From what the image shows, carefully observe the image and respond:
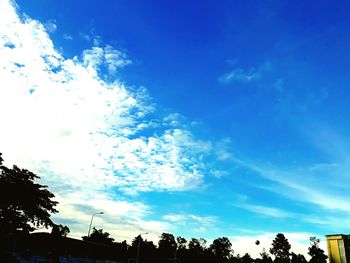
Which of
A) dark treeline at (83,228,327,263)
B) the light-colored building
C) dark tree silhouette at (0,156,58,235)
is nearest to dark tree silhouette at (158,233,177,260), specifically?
dark treeline at (83,228,327,263)

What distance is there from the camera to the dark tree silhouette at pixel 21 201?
34.9m

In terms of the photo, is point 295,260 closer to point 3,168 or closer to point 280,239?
point 280,239

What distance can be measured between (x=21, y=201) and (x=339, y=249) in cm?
3275

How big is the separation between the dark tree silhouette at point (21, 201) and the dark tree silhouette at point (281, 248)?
13128 cm

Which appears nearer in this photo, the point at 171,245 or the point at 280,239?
the point at 280,239

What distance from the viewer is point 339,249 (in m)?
22.9

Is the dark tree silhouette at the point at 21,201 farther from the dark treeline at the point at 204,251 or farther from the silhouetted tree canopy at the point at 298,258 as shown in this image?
→ the silhouetted tree canopy at the point at 298,258

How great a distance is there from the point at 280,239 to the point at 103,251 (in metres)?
118

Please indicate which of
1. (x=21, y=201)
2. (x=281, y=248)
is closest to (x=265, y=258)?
(x=281, y=248)

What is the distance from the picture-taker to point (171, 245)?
163375mm

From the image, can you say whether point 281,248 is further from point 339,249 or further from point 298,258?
point 339,249

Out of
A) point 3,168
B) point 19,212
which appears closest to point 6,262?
point 19,212

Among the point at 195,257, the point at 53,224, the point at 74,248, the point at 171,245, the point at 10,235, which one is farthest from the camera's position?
the point at 171,245

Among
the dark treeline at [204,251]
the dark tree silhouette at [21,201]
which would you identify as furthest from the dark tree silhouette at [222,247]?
the dark tree silhouette at [21,201]
